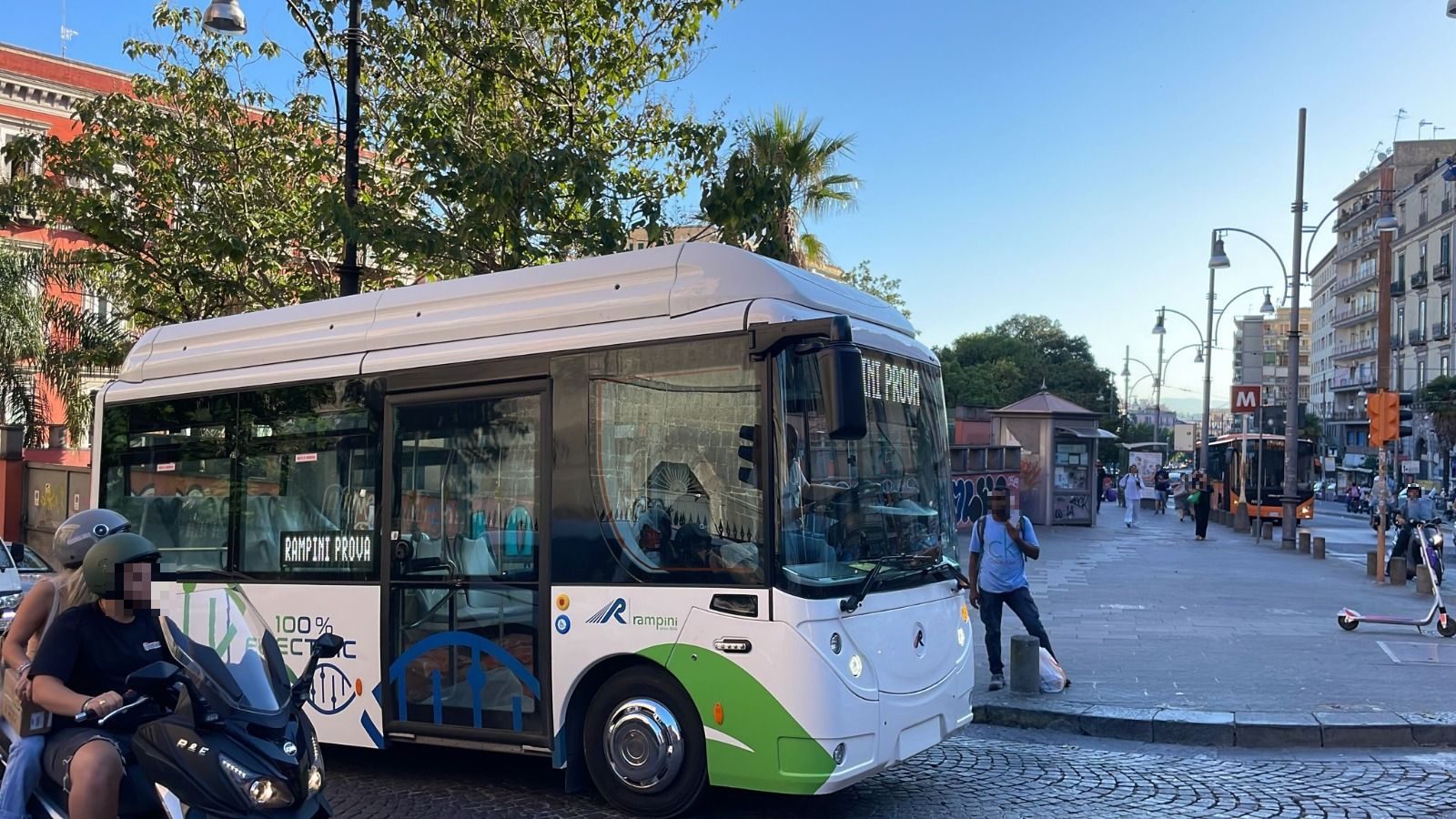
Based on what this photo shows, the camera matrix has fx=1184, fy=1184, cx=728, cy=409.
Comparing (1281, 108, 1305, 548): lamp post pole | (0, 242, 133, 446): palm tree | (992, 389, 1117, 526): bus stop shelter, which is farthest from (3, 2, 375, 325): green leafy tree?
(1281, 108, 1305, 548): lamp post pole

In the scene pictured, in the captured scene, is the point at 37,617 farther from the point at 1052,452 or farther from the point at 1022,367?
the point at 1022,367

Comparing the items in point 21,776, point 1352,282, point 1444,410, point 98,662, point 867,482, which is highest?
point 1352,282

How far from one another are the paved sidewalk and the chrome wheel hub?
12.7 feet

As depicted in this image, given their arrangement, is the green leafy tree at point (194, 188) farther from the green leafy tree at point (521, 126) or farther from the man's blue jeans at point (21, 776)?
the man's blue jeans at point (21, 776)

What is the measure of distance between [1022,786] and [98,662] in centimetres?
520

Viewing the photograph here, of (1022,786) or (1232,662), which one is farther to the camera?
(1232,662)

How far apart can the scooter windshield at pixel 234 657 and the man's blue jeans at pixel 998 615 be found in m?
6.55

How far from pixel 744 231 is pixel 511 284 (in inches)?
222

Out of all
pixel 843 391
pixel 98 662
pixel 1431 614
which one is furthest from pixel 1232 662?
pixel 98 662

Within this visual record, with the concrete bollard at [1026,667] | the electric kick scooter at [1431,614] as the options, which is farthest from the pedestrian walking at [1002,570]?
the electric kick scooter at [1431,614]

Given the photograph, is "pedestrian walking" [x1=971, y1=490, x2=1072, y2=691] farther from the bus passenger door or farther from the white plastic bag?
the bus passenger door

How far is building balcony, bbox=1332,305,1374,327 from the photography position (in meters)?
89.1

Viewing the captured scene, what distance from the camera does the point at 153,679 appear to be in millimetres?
3658

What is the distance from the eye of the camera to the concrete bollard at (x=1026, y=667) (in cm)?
962
